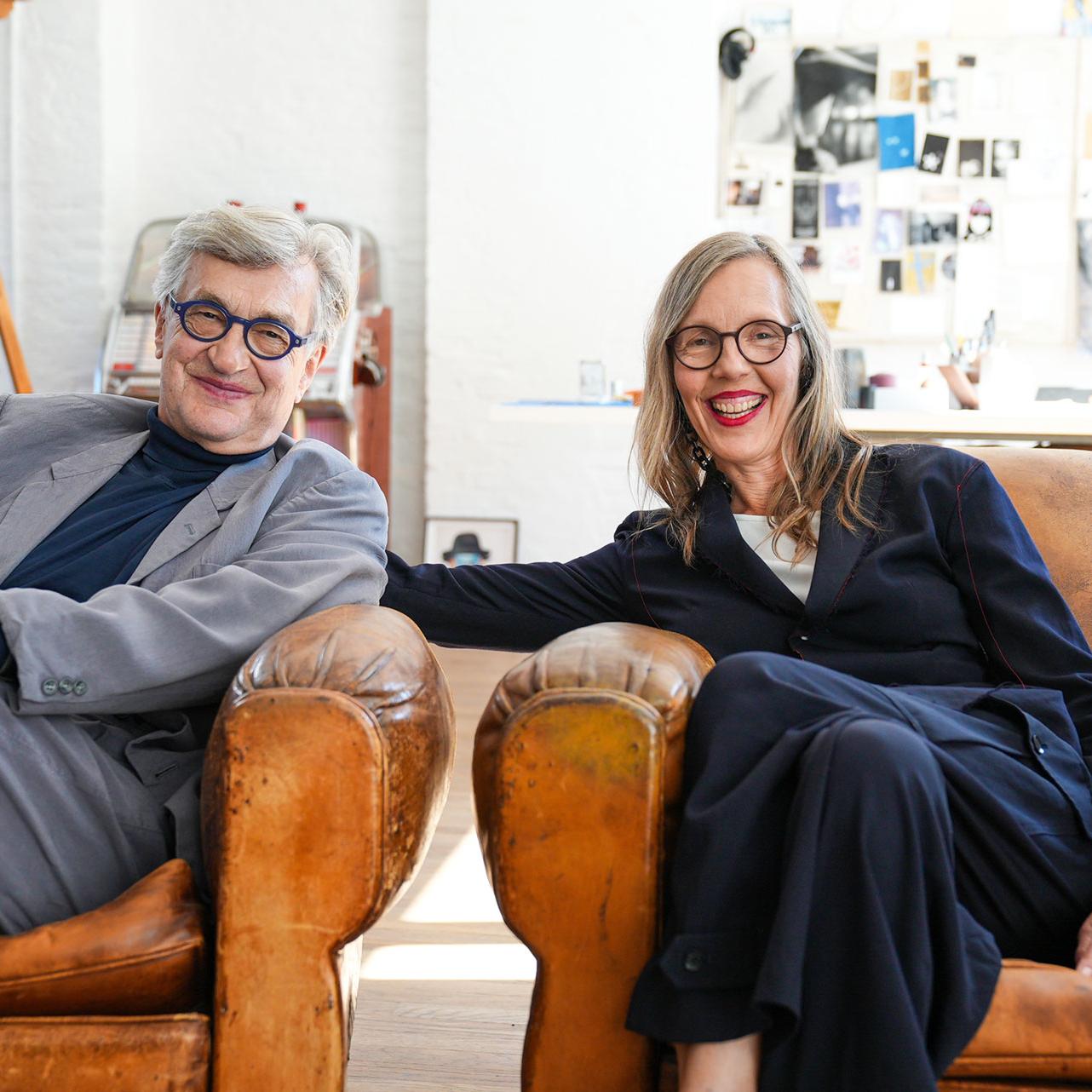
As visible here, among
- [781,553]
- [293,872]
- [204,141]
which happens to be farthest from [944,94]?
[293,872]

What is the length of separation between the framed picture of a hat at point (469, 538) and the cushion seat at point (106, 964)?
4.70 meters

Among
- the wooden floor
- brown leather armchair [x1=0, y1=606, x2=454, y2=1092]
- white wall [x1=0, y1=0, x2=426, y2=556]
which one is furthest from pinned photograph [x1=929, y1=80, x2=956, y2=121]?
brown leather armchair [x1=0, y1=606, x2=454, y2=1092]

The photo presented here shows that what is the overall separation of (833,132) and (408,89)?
210cm

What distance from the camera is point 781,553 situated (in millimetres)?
1859

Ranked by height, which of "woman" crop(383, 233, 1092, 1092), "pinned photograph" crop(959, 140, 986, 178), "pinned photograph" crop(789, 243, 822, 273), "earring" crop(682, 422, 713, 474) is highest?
"pinned photograph" crop(959, 140, 986, 178)

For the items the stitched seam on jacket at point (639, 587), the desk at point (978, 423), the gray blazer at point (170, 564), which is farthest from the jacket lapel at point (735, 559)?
the desk at point (978, 423)

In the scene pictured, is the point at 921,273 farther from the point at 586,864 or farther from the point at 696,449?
the point at 586,864

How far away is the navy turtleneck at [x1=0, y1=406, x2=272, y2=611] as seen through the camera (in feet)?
5.78

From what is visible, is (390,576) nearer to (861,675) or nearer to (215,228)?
(215,228)

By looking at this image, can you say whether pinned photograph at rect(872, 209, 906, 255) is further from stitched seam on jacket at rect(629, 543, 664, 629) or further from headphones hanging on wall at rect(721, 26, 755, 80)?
stitched seam on jacket at rect(629, 543, 664, 629)

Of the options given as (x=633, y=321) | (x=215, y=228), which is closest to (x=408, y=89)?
(x=633, y=321)

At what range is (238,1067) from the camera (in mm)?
1281

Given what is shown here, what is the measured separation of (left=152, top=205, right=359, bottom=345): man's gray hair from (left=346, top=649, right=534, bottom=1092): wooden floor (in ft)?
3.70

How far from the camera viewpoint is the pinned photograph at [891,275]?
6117 millimetres
